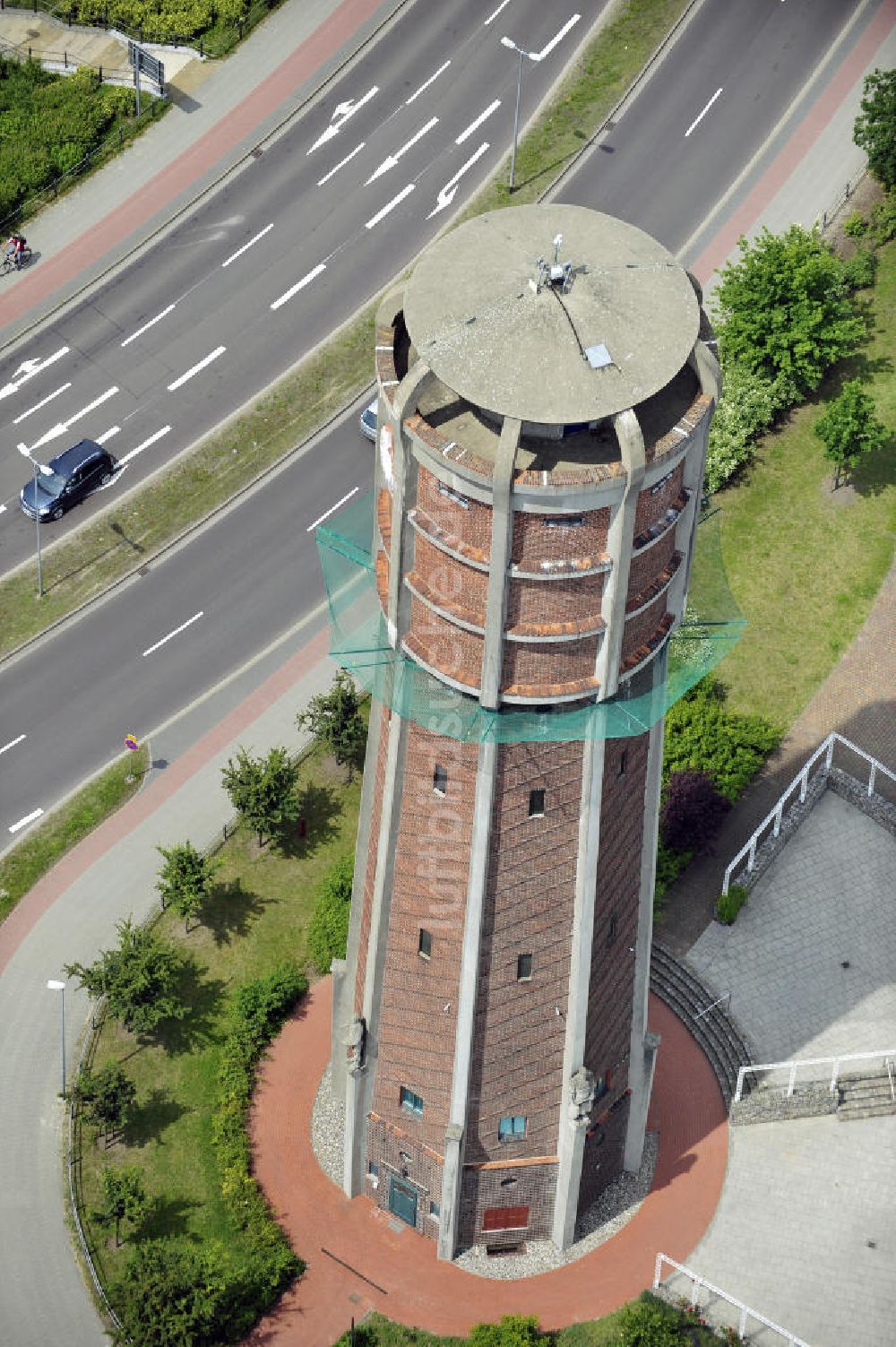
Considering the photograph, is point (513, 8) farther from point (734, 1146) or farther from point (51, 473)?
point (734, 1146)

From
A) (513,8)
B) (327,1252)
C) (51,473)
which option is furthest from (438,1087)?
(513,8)

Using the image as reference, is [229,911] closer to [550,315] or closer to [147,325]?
[147,325]

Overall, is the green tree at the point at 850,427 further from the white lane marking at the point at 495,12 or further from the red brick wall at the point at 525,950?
the red brick wall at the point at 525,950

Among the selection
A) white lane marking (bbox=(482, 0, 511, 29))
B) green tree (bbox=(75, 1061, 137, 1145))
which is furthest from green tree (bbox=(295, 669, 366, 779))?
white lane marking (bbox=(482, 0, 511, 29))

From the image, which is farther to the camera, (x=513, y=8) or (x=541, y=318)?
(x=513, y=8)

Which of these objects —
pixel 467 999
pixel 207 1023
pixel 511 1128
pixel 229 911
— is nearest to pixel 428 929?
pixel 467 999
